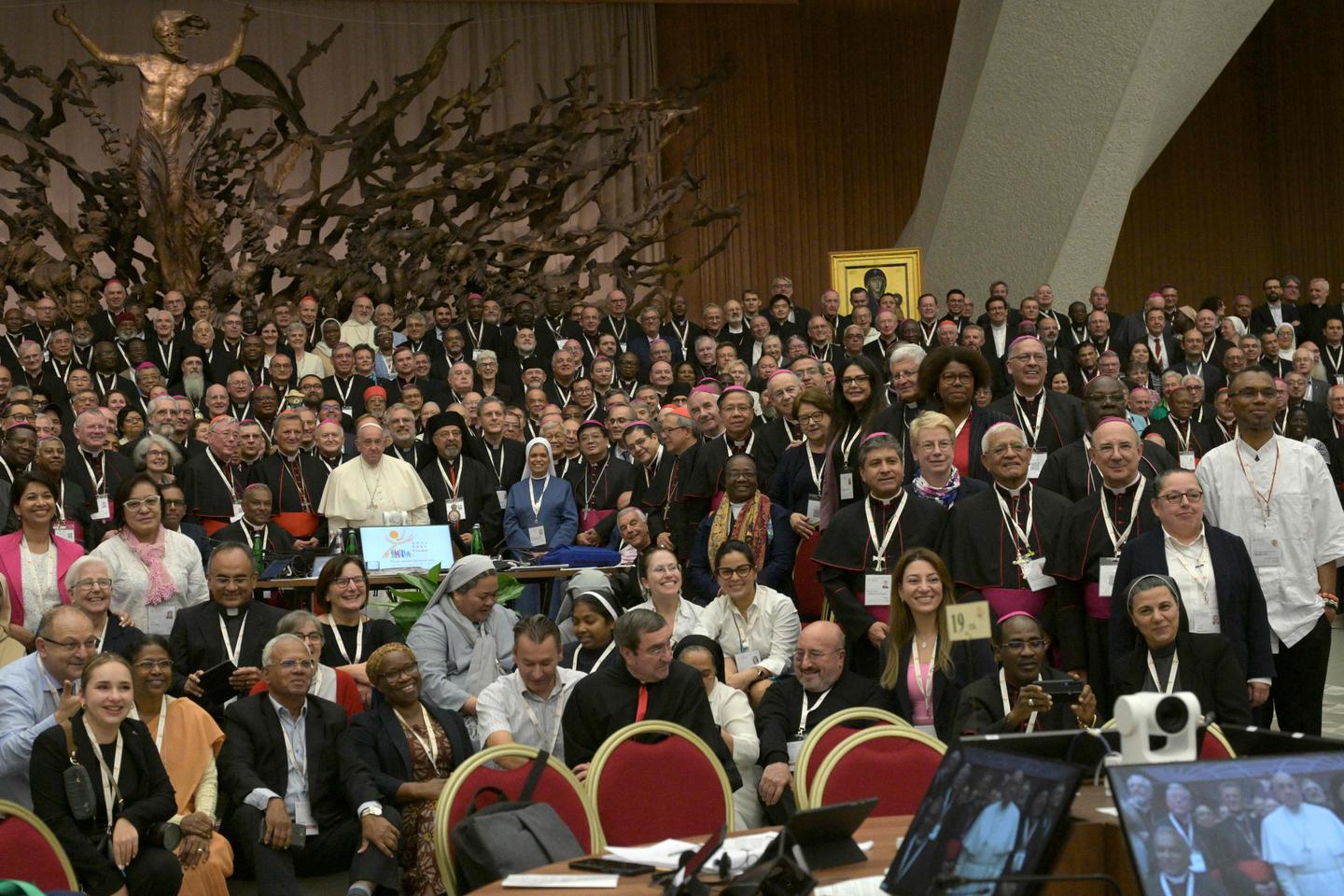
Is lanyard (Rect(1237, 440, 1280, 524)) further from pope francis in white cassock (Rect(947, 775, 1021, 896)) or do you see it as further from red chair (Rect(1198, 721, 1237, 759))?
pope francis in white cassock (Rect(947, 775, 1021, 896))

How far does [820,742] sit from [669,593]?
1.87 meters

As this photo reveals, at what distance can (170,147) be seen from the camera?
1302cm

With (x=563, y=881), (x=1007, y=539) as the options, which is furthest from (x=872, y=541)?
(x=563, y=881)

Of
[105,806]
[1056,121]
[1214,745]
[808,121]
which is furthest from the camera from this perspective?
[808,121]

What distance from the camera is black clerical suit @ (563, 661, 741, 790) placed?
4566 millimetres

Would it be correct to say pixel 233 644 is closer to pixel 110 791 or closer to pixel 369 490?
pixel 110 791

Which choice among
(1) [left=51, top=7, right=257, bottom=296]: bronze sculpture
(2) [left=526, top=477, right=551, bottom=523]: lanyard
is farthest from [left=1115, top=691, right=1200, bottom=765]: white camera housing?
(1) [left=51, top=7, right=257, bottom=296]: bronze sculpture

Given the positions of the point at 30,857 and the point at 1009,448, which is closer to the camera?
the point at 30,857

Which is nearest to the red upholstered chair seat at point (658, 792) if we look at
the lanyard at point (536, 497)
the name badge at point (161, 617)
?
the name badge at point (161, 617)

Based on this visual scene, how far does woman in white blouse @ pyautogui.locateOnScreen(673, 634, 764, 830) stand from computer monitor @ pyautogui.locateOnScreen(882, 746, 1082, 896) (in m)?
2.41

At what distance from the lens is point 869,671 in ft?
17.4

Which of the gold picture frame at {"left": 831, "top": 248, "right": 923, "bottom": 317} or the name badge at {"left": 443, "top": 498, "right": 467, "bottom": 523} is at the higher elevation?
the gold picture frame at {"left": 831, "top": 248, "right": 923, "bottom": 317}

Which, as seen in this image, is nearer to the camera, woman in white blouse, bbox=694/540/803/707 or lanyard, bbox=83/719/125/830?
lanyard, bbox=83/719/125/830

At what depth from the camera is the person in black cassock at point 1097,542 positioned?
506 centimetres
